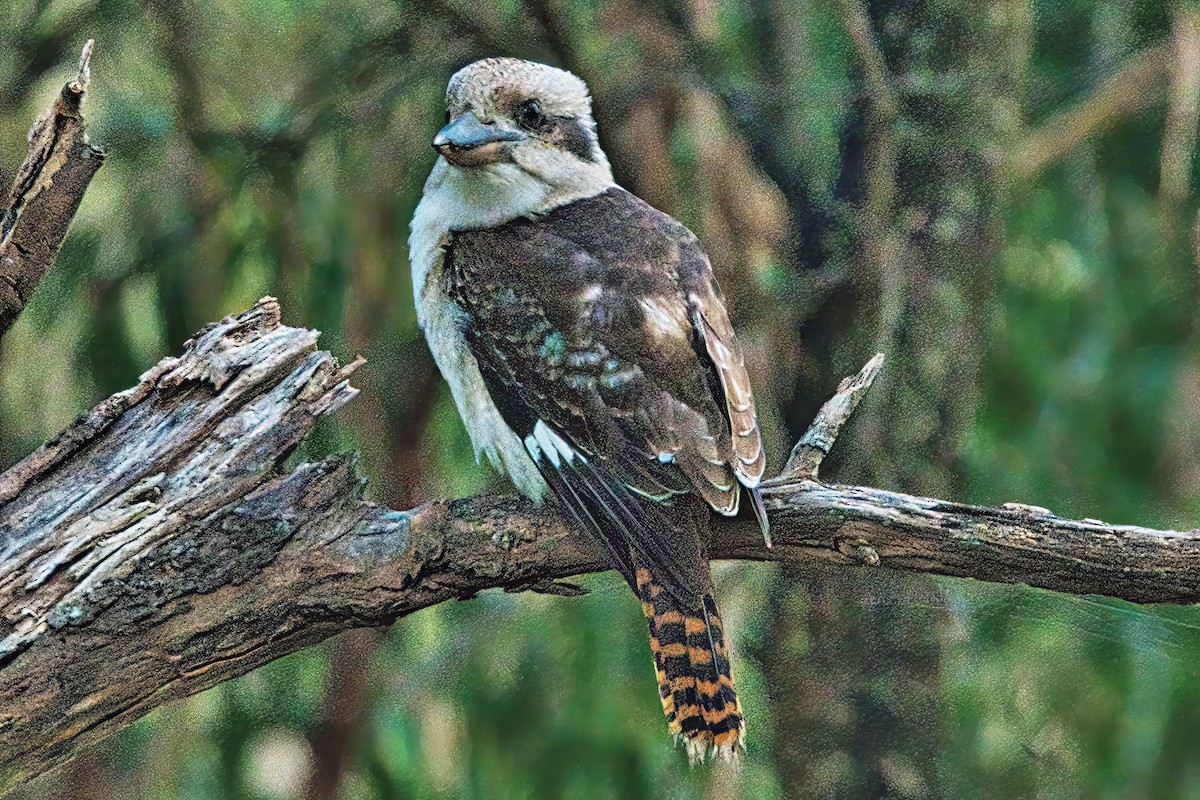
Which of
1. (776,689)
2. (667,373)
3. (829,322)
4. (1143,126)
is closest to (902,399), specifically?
(829,322)

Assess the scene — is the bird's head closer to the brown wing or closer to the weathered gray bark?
the brown wing

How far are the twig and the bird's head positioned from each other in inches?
14.7

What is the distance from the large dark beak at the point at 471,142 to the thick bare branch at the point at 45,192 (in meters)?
0.32

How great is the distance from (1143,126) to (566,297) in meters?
1.17

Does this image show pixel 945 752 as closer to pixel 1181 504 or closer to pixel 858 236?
pixel 1181 504

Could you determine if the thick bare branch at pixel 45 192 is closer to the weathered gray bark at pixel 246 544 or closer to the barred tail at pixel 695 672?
the weathered gray bark at pixel 246 544

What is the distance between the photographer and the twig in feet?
4.07

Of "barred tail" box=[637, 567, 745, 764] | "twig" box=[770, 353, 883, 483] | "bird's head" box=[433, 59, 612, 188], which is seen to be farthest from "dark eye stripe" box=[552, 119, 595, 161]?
"barred tail" box=[637, 567, 745, 764]

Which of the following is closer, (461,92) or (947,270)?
(461,92)

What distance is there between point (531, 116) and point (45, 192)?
0.48m

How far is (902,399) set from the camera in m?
1.86

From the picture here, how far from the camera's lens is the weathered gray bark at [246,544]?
1.13m

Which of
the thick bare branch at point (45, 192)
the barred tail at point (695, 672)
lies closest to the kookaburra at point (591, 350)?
the barred tail at point (695, 672)

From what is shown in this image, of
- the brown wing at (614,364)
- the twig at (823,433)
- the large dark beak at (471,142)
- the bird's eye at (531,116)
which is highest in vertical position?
the bird's eye at (531,116)
